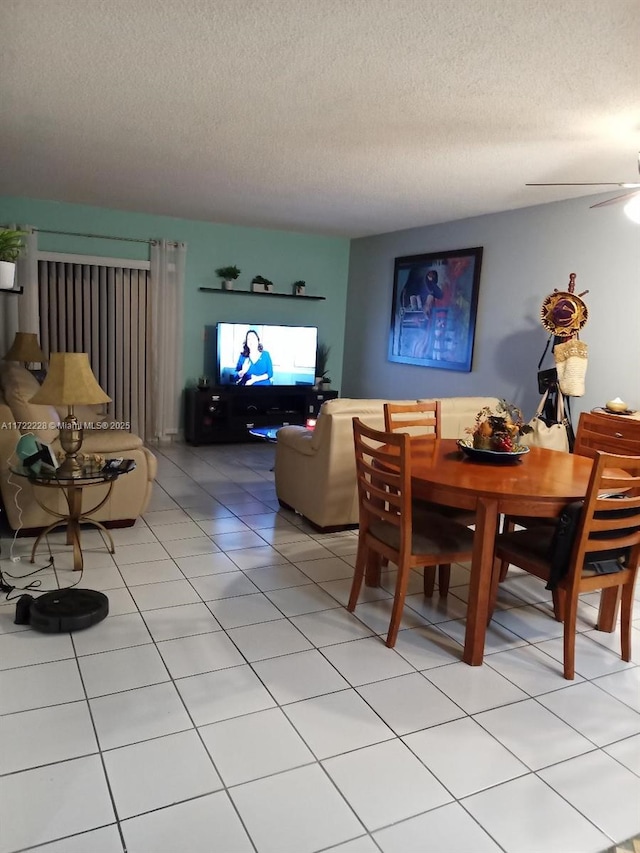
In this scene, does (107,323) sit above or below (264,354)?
above

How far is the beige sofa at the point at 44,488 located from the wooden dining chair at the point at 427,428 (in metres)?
1.59

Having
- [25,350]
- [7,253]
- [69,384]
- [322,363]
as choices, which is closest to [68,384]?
[69,384]

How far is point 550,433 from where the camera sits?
462 centimetres

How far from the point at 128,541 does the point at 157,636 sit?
1.22 metres

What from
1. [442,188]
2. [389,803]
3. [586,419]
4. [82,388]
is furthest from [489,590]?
[442,188]

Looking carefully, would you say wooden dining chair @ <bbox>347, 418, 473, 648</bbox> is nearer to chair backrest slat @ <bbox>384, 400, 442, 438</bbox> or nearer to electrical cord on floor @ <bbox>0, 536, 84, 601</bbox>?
chair backrest slat @ <bbox>384, 400, 442, 438</bbox>

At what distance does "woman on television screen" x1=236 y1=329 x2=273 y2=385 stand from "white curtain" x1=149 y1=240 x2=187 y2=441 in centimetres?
68

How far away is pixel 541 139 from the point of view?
11.1ft

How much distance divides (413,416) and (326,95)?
6.75 ft

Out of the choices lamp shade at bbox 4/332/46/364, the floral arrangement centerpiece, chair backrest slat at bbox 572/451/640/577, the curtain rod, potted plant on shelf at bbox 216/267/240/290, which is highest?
the curtain rod

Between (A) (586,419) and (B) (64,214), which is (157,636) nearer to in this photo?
(A) (586,419)

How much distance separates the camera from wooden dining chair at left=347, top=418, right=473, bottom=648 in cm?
270

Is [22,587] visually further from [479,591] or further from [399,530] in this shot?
[479,591]

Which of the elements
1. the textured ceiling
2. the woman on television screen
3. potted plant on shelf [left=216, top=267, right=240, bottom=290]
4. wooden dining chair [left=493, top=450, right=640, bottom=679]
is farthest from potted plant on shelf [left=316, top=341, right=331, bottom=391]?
wooden dining chair [left=493, top=450, right=640, bottom=679]
